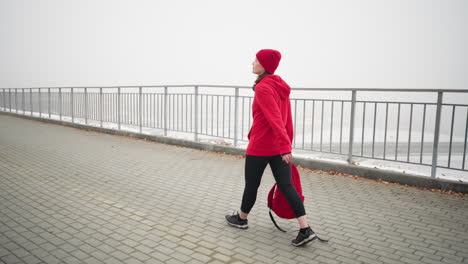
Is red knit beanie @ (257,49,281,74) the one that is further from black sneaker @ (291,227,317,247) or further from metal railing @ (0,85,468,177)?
metal railing @ (0,85,468,177)

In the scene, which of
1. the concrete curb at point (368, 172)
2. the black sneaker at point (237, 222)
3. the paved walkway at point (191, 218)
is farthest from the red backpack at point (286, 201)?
the concrete curb at point (368, 172)

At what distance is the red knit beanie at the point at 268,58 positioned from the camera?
375cm

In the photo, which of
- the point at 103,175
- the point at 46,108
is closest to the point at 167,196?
the point at 103,175

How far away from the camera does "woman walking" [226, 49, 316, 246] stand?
3.63 meters

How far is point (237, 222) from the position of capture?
4.25 m

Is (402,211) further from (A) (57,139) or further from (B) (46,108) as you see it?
(B) (46,108)

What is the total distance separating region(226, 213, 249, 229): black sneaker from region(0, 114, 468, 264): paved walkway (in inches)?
Answer: 2.5

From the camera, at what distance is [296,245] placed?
373 centimetres

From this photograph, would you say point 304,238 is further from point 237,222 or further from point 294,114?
point 294,114

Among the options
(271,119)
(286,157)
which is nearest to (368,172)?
(286,157)

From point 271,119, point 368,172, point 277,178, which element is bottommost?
Answer: point 368,172

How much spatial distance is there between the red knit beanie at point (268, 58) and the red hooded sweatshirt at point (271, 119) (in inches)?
3.9

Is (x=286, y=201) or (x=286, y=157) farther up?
(x=286, y=157)

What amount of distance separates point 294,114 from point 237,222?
4842 millimetres
